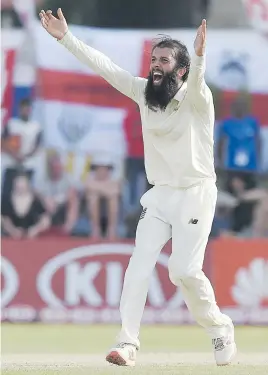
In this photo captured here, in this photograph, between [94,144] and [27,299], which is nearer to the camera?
[27,299]

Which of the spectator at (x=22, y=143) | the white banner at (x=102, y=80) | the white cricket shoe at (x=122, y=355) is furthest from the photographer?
the white banner at (x=102, y=80)

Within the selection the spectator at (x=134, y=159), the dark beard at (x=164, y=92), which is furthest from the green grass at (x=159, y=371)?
the spectator at (x=134, y=159)

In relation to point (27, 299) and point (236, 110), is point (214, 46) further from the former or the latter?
point (27, 299)

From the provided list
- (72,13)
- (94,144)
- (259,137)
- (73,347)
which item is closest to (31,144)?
(94,144)

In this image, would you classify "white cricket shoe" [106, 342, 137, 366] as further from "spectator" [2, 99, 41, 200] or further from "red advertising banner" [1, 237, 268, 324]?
"spectator" [2, 99, 41, 200]

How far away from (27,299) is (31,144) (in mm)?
2106

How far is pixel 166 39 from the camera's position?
7.78m

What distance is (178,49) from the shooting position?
305 inches

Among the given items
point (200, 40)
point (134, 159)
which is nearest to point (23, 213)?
point (134, 159)

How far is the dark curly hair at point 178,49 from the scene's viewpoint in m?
7.70

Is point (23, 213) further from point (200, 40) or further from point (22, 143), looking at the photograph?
point (200, 40)

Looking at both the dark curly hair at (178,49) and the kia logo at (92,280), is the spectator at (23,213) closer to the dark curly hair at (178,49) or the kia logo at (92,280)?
the kia logo at (92,280)

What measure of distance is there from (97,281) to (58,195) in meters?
1.45

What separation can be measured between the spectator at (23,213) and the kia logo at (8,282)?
27.3 inches
